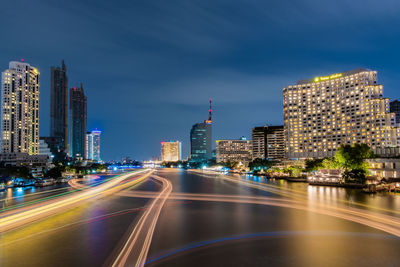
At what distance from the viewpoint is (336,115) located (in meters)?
164

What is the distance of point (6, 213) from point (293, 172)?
7575cm

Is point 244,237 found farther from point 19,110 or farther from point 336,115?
point 19,110

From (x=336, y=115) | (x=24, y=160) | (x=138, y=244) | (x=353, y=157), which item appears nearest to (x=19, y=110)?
(x=24, y=160)

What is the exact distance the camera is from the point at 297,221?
79.3 ft

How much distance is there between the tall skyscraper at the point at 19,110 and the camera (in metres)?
152

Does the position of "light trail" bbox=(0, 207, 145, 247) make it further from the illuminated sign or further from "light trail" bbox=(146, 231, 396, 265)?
the illuminated sign

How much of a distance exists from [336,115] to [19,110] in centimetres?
18840

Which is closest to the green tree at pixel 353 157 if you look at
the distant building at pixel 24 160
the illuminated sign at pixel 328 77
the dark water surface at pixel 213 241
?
the dark water surface at pixel 213 241

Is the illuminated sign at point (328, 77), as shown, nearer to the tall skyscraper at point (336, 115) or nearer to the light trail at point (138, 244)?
the tall skyscraper at point (336, 115)

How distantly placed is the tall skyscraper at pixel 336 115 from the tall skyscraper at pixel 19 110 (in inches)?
6364

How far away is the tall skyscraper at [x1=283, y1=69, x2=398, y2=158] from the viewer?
148750mm

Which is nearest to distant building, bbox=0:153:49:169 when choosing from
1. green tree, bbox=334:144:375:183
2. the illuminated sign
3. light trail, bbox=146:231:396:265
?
green tree, bbox=334:144:375:183

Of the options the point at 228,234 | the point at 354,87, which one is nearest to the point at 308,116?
the point at 354,87

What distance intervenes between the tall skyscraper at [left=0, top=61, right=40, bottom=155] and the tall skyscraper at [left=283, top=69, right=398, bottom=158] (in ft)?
530
